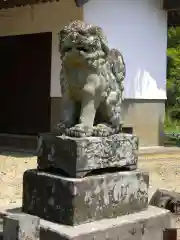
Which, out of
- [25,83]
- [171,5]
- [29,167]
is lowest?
[29,167]

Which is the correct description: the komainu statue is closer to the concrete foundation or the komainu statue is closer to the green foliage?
the concrete foundation

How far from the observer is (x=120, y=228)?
11.5 feet

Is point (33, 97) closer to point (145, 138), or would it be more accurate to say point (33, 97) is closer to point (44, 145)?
point (145, 138)

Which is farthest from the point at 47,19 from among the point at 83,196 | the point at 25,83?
the point at 83,196

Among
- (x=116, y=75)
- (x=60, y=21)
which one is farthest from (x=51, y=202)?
(x=60, y=21)

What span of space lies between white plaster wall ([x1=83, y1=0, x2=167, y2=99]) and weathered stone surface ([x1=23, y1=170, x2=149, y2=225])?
6019mm

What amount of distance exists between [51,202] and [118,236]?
0.58 meters

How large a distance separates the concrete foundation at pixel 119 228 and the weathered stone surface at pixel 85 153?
399mm

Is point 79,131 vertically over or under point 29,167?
over

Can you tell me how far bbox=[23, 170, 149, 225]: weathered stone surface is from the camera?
337cm

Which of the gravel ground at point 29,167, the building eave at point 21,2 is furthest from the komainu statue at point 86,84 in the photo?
the building eave at point 21,2

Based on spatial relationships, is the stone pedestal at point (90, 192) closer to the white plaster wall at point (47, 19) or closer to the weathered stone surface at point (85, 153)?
the weathered stone surface at point (85, 153)

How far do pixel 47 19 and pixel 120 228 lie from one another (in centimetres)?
696

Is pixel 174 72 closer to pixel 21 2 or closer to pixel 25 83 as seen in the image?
pixel 25 83
